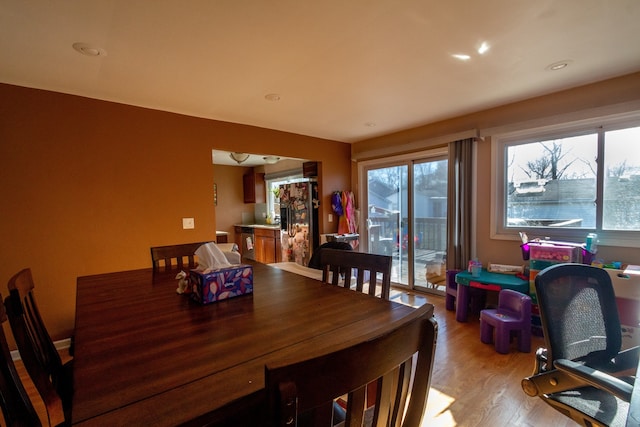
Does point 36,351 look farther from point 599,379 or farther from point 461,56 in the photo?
point 461,56

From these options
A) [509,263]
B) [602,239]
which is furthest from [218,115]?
[602,239]

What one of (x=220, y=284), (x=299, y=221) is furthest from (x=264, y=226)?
(x=220, y=284)

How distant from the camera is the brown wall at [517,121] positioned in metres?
2.52

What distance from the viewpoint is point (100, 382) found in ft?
2.27

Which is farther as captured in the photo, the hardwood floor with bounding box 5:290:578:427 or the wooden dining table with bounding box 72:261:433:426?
the hardwood floor with bounding box 5:290:578:427

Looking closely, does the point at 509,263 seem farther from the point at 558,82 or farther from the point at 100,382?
the point at 100,382

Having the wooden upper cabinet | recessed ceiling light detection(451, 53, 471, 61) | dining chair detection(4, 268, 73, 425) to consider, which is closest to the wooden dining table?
dining chair detection(4, 268, 73, 425)

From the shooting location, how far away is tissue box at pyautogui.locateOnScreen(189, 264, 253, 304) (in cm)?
123

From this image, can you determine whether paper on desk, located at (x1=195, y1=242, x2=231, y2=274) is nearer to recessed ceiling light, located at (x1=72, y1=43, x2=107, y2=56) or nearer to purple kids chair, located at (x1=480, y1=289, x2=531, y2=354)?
recessed ceiling light, located at (x1=72, y1=43, x2=107, y2=56)

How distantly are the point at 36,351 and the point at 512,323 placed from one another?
3.07 m

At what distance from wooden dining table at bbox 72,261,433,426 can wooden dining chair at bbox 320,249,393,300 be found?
0.18m

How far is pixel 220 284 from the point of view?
1275 mm

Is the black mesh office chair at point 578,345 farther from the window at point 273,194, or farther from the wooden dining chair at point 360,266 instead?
the window at point 273,194

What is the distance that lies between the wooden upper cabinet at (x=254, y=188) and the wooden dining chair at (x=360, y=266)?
17.0ft
